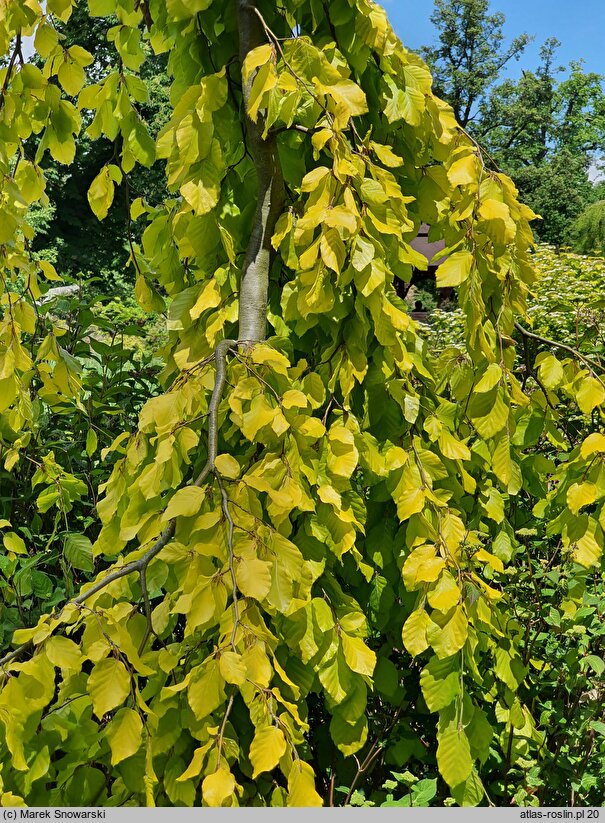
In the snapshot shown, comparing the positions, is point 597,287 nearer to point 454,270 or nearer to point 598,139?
point 454,270

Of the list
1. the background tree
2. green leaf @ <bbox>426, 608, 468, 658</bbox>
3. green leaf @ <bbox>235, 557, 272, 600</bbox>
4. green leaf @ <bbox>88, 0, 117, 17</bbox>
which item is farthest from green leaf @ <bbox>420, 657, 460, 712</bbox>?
the background tree

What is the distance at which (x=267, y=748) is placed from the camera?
0.92 metres

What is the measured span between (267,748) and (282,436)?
453 millimetres

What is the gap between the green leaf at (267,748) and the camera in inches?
35.7

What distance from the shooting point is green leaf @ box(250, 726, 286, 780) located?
908 millimetres

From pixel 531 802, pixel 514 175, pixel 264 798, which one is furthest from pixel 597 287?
pixel 514 175

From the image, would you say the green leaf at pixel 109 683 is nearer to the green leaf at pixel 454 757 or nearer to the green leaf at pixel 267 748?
the green leaf at pixel 267 748

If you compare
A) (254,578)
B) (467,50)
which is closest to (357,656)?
(254,578)

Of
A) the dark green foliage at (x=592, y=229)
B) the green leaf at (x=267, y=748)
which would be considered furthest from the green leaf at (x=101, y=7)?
the dark green foliage at (x=592, y=229)

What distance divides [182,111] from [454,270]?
58 centimetres

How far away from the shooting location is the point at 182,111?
50.1 inches

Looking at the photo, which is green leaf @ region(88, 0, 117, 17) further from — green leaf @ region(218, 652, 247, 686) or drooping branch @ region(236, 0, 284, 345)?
green leaf @ region(218, 652, 247, 686)

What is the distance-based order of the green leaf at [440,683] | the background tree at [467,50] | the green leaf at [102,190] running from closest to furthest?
1. the green leaf at [440,683]
2. the green leaf at [102,190]
3. the background tree at [467,50]

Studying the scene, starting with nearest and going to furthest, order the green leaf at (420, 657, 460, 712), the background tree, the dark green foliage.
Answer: the green leaf at (420, 657, 460, 712)
the dark green foliage
the background tree
